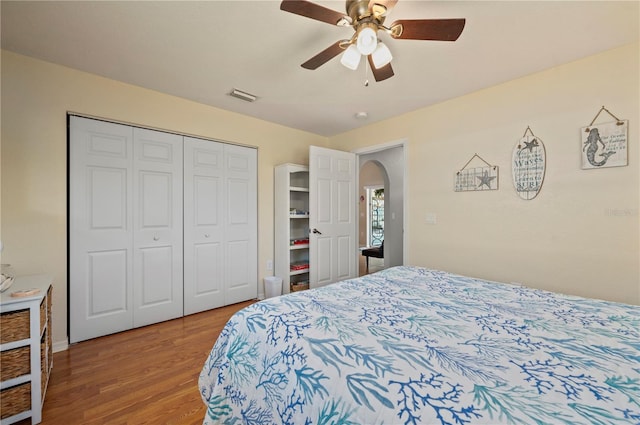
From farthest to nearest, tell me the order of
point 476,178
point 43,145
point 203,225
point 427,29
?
1. point 203,225
2. point 476,178
3. point 43,145
4. point 427,29

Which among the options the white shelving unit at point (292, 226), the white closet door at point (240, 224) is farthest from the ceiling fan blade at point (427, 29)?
the white closet door at point (240, 224)

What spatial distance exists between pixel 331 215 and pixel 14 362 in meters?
3.00

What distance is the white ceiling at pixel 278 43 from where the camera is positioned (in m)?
1.63

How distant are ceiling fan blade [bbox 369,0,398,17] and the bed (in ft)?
5.06

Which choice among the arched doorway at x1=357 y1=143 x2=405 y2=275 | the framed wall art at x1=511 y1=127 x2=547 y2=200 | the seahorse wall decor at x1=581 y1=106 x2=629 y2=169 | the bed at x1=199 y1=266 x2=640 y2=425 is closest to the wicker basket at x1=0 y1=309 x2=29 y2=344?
the bed at x1=199 y1=266 x2=640 y2=425

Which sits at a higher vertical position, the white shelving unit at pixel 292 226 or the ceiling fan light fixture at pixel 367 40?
the ceiling fan light fixture at pixel 367 40

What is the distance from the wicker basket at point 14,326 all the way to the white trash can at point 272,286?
2.24 m

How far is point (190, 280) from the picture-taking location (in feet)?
9.86

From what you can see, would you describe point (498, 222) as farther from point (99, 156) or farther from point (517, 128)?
point (99, 156)

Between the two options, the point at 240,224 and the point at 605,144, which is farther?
the point at 240,224

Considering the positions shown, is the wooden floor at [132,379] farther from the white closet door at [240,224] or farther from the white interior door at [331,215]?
the white interior door at [331,215]

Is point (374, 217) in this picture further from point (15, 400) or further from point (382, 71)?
point (15, 400)

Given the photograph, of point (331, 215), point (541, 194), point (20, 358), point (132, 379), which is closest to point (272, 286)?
point (331, 215)

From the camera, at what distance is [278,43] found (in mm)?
1950
